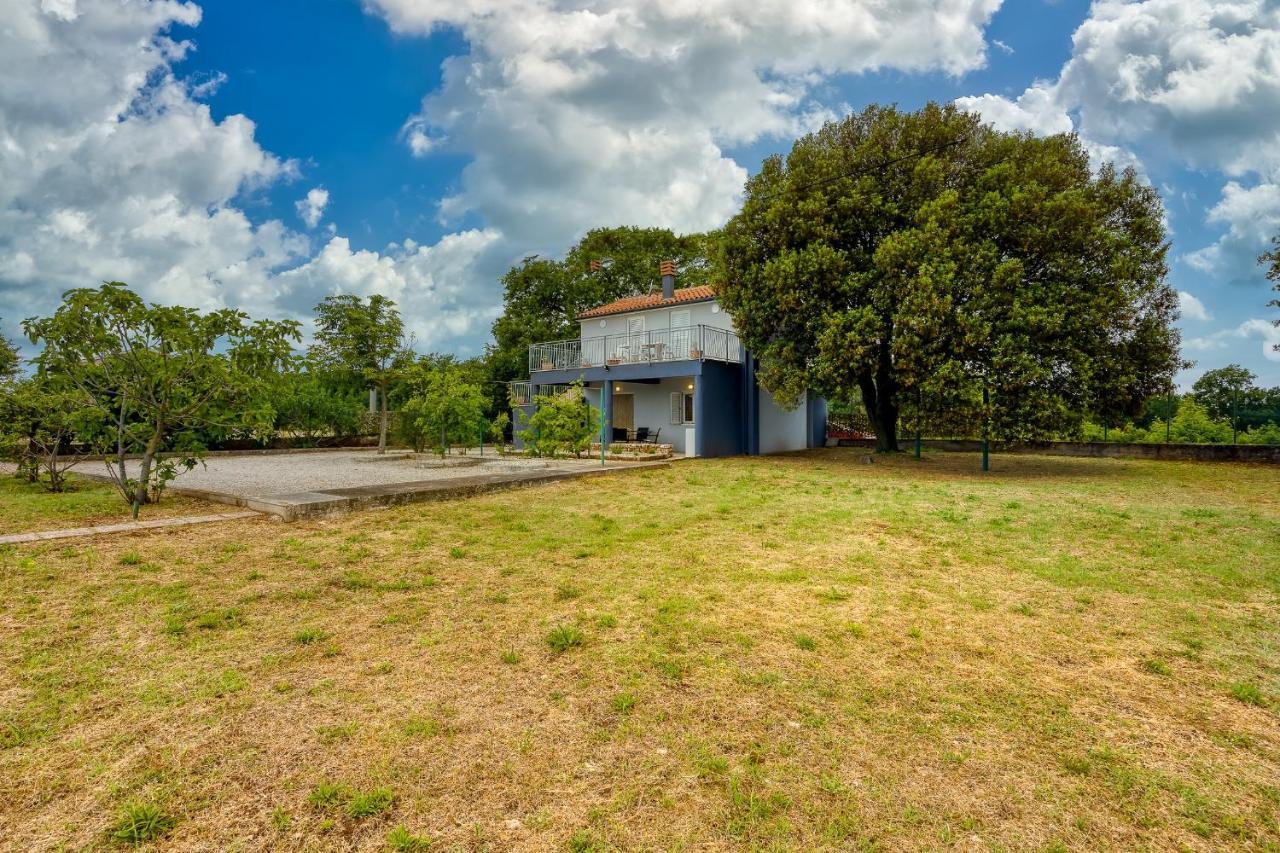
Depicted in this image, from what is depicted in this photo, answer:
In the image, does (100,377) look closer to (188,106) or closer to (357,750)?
(357,750)

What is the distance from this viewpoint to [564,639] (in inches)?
147

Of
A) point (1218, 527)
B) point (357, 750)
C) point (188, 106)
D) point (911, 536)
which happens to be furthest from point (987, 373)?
point (188, 106)

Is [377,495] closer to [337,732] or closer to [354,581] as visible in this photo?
[354,581]

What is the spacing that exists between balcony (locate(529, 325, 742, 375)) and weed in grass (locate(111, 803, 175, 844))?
55.9 feet

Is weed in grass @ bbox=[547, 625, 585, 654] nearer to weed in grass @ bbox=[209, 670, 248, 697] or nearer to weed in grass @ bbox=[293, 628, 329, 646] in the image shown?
weed in grass @ bbox=[293, 628, 329, 646]

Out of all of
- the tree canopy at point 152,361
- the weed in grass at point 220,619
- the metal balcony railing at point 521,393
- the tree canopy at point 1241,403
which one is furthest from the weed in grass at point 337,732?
the tree canopy at point 1241,403

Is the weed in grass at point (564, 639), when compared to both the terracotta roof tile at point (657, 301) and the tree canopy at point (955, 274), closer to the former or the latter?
the tree canopy at point (955, 274)

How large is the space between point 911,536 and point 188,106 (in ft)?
58.3

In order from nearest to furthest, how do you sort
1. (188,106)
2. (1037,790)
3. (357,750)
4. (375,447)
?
(1037,790) → (357,750) → (188,106) → (375,447)

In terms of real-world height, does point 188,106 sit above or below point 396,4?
below

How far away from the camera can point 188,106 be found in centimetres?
1359

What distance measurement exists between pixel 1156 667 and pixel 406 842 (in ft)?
13.4

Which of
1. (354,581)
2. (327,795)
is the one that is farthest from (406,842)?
(354,581)

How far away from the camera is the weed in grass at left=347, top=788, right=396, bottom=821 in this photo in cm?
211
